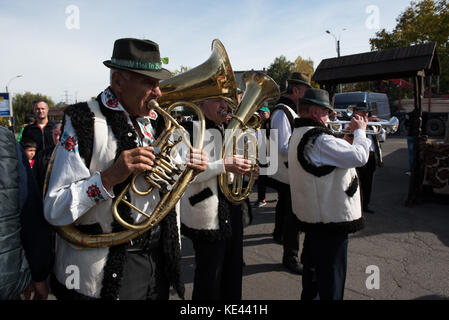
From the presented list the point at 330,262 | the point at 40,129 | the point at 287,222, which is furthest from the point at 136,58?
the point at 40,129

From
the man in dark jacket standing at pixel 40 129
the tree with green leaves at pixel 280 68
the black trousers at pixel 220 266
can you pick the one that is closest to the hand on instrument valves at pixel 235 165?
the black trousers at pixel 220 266

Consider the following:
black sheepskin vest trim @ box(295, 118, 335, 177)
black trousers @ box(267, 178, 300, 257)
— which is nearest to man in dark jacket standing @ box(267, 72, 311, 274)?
black trousers @ box(267, 178, 300, 257)

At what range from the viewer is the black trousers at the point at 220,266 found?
2.21m

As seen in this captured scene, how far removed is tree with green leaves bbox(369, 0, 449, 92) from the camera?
17.1m

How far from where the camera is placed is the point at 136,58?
58.2 inches

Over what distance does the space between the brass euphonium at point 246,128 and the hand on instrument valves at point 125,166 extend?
→ 3.05 ft

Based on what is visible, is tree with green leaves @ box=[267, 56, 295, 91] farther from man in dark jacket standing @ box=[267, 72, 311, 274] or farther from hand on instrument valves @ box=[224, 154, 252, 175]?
hand on instrument valves @ box=[224, 154, 252, 175]

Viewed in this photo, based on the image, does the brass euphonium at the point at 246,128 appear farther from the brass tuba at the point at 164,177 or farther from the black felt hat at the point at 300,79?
the black felt hat at the point at 300,79

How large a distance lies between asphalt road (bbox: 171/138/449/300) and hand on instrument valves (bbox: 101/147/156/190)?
2051 millimetres

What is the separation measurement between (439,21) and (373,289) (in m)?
19.4

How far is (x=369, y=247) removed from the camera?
13.4ft

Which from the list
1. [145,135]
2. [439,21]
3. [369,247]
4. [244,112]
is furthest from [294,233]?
[439,21]
